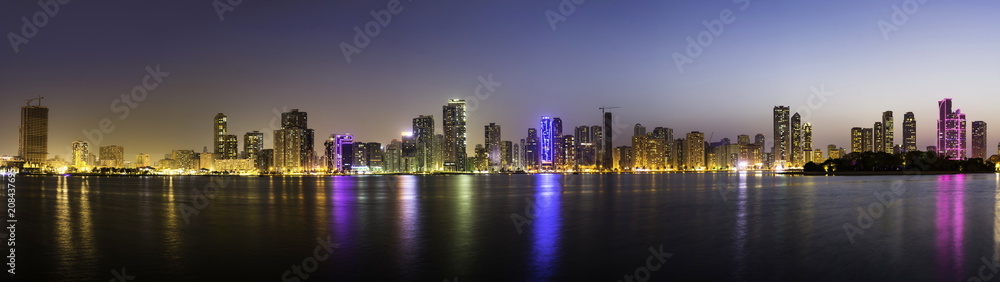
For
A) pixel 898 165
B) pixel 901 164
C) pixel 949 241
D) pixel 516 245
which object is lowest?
pixel 949 241

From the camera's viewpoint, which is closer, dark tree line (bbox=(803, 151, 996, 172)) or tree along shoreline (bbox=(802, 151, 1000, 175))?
tree along shoreline (bbox=(802, 151, 1000, 175))

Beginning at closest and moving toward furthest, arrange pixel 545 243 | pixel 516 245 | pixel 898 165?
pixel 516 245
pixel 545 243
pixel 898 165

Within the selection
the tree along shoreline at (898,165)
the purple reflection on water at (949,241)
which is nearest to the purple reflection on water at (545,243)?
the purple reflection on water at (949,241)

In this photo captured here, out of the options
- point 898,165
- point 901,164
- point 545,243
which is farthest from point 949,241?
point 901,164

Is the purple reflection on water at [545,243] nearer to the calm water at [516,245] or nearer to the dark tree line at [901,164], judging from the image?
the calm water at [516,245]

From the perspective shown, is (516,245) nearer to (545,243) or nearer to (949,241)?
(545,243)

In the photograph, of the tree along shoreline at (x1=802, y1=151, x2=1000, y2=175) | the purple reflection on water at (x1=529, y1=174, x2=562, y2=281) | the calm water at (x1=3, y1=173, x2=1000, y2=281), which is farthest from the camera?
the tree along shoreline at (x1=802, y1=151, x2=1000, y2=175)

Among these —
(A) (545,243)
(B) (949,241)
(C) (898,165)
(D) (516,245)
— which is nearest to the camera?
(D) (516,245)

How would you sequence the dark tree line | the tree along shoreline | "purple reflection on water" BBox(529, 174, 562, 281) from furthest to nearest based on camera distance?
the dark tree line → the tree along shoreline → "purple reflection on water" BBox(529, 174, 562, 281)

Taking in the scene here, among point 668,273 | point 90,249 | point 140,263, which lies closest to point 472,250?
point 668,273

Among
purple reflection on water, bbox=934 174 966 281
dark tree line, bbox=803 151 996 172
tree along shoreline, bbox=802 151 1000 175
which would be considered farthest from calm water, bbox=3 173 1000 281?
dark tree line, bbox=803 151 996 172

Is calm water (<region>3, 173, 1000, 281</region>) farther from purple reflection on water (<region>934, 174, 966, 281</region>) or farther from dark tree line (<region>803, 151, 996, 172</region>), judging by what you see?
dark tree line (<region>803, 151, 996, 172</region>)

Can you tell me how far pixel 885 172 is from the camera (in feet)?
604

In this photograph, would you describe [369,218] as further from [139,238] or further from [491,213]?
[139,238]
